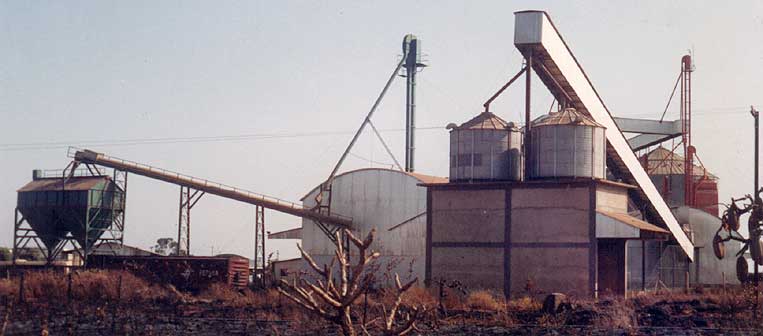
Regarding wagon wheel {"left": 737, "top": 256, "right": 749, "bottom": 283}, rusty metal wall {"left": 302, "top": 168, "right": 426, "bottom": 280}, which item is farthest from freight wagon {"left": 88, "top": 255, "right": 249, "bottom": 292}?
wagon wheel {"left": 737, "top": 256, "right": 749, "bottom": 283}

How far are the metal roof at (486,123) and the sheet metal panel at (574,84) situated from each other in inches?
101

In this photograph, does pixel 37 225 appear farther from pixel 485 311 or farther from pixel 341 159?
pixel 485 311

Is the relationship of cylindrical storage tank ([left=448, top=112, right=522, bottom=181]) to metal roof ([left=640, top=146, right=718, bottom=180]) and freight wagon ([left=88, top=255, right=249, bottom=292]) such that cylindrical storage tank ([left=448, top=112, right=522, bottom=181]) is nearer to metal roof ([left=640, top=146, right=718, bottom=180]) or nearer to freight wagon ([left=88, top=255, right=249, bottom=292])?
freight wagon ([left=88, top=255, right=249, bottom=292])

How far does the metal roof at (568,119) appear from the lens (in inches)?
1481

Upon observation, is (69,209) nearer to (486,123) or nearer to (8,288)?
(8,288)

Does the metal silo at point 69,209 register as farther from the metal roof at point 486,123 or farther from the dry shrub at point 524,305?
the dry shrub at point 524,305

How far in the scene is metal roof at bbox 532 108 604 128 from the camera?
37.6 meters

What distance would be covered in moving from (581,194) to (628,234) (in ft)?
7.76

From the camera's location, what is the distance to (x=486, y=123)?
39.3 meters

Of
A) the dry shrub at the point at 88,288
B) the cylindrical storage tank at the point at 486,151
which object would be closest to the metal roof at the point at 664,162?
the cylindrical storage tank at the point at 486,151

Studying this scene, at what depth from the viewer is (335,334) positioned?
2452cm

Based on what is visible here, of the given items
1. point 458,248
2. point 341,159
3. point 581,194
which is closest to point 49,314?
point 458,248

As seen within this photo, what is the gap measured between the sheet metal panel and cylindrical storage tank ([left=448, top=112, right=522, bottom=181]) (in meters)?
2.92

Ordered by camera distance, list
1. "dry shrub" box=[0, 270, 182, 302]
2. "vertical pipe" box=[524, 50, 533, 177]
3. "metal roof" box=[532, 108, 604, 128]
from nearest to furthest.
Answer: "dry shrub" box=[0, 270, 182, 302] < "metal roof" box=[532, 108, 604, 128] < "vertical pipe" box=[524, 50, 533, 177]
